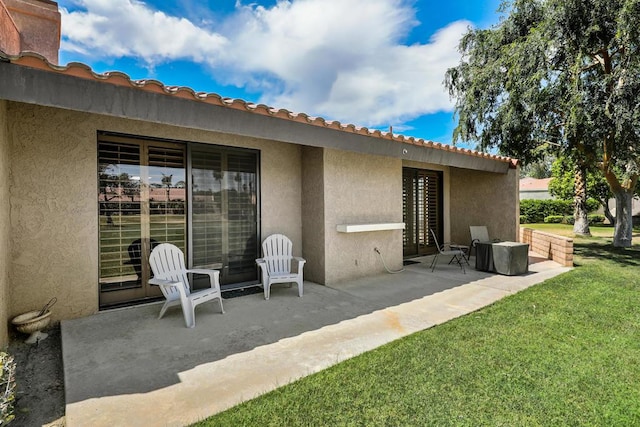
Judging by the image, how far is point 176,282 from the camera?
4.75 meters

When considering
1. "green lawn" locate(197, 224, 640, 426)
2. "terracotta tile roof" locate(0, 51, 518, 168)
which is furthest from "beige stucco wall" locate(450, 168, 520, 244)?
"green lawn" locate(197, 224, 640, 426)

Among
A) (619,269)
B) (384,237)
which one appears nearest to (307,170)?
(384,237)

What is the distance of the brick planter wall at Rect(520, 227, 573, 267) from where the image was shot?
9227 mm

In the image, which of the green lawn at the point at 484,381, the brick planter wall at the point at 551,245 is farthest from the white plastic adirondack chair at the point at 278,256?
the brick planter wall at the point at 551,245

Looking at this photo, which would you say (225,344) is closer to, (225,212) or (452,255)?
(225,212)

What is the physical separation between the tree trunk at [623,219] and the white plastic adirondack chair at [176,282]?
50.2ft

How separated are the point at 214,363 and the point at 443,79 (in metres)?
14.8

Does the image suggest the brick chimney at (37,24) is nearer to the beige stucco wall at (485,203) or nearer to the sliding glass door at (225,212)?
the sliding glass door at (225,212)

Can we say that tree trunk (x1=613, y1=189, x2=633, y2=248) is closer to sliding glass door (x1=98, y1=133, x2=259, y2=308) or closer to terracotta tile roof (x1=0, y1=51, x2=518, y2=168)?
terracotta tile roof (x1=0, y1=51, x2=518, y2=168)

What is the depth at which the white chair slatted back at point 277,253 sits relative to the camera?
22.1ft

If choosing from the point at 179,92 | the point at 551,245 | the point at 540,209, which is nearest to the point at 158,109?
the point at 179,92

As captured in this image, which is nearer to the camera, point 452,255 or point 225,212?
point 225,212

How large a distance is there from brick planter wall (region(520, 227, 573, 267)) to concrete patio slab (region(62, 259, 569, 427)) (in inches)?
137

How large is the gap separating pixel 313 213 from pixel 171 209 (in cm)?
302
